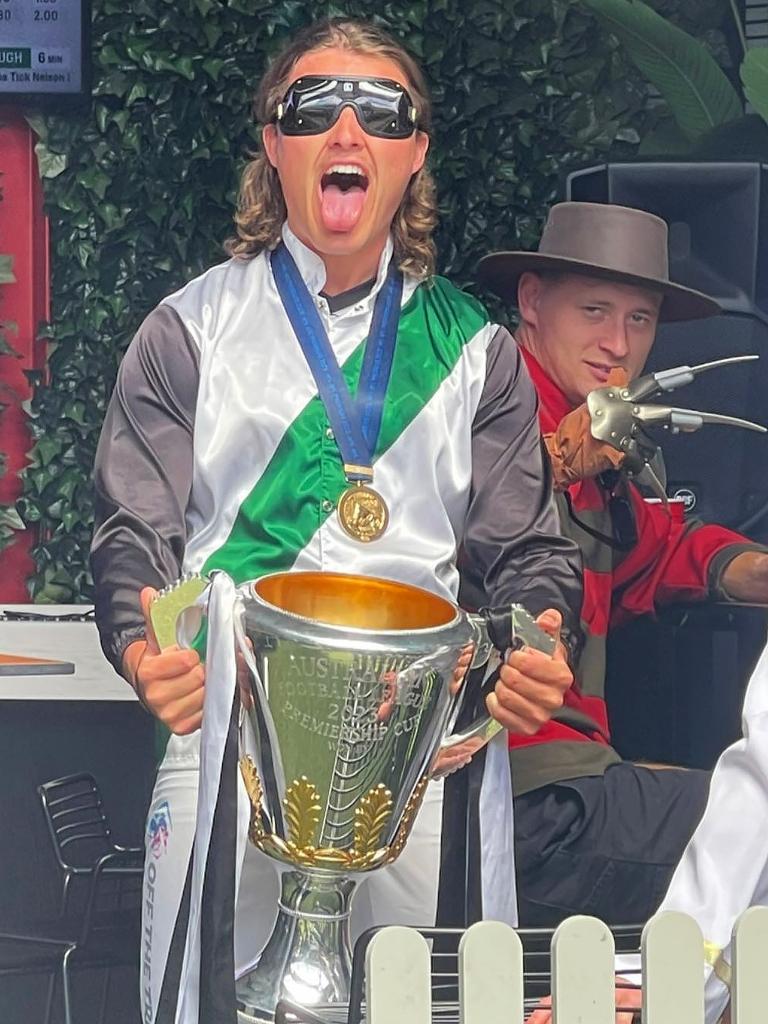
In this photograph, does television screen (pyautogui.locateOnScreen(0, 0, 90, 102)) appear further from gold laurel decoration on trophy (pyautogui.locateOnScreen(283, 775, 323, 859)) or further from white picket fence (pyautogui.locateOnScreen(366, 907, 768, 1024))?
→ white picket fence (pyautogui.locateOnScreen(366, 907, 768, 1024))

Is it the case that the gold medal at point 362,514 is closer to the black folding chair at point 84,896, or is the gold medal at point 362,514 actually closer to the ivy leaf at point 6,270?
the black folding chair at point 84,896

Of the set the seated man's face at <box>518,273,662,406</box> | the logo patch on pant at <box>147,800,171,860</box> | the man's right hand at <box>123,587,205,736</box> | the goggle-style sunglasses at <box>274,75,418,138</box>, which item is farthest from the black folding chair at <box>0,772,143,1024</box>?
the goggle-style sunglasses at <box>274,75,418,138</box>

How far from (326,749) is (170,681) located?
33 centimetres

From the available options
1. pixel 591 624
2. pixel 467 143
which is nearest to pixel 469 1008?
pixel 591 624

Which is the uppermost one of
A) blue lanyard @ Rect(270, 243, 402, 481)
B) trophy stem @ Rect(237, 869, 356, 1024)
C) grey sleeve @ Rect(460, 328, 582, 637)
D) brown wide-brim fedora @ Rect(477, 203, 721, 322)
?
brown wide-brim fedora @ Rect(477, 203, 721, 322)

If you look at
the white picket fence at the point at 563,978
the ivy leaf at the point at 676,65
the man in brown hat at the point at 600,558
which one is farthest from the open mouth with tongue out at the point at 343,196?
the white picket fence at the point at 563,978

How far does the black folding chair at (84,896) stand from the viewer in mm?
4223

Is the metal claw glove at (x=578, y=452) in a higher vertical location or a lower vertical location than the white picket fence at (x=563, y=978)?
higher

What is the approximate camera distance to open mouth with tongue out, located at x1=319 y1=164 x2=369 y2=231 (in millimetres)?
3729

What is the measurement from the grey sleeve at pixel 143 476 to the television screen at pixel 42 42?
97cm

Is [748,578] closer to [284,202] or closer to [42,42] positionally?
[284,202]

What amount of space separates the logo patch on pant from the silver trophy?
33 centimetres

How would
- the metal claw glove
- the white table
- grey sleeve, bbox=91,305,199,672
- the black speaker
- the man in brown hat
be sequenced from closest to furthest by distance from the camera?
grey sleeve, bbox=91,305,199,672 < the man in brown hat < the metal claw glove < the white table < the black speaker

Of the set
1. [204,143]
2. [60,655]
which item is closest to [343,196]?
[204,143]
